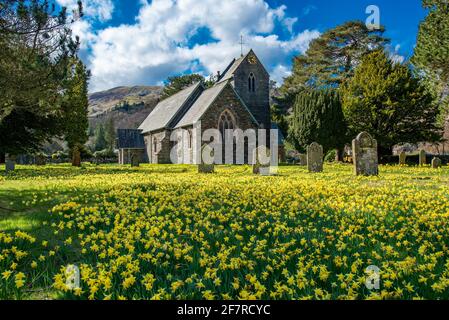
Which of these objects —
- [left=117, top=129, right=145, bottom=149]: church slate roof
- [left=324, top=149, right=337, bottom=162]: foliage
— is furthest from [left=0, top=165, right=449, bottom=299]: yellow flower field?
[left=117, top=129, right=145, bottom=149]: church slate roof

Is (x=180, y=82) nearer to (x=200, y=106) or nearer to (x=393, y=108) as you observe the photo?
(x=200, y=106)

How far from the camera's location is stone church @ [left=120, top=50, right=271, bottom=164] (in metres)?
35.1

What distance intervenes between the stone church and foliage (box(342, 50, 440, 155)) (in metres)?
10.6

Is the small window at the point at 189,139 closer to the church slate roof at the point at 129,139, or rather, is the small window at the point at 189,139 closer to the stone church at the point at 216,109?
the stone church at the point at 216,109

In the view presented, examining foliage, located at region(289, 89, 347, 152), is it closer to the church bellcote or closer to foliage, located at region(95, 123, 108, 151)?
the church bellcote

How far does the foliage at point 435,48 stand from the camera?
31.8 meters

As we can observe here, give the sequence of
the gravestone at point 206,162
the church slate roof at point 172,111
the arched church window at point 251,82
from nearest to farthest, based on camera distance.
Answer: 1. the gravestone at point 206,162
2. the church slate roof at point 172,111
3. the arched church window at point 251,82

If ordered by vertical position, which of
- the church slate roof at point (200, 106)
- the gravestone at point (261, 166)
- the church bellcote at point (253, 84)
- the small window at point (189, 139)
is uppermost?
the church bellcote at point (253, 84)

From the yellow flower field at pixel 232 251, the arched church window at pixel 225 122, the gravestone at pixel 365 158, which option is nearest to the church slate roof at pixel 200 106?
the arched church window at pixel 225 122

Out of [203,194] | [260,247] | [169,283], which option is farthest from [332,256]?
[203,194]

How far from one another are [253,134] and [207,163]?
17.9m

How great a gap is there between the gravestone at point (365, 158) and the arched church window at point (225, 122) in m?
20.3

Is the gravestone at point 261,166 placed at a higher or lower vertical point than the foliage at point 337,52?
lower
